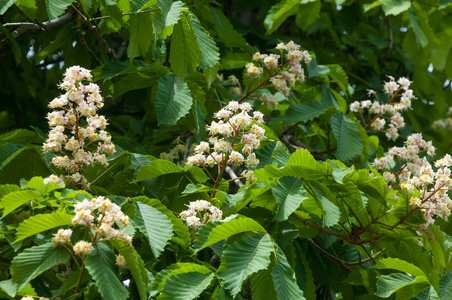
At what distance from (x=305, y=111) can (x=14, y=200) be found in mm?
1523

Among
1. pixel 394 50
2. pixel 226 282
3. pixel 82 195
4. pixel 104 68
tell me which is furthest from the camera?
pixel 394 50

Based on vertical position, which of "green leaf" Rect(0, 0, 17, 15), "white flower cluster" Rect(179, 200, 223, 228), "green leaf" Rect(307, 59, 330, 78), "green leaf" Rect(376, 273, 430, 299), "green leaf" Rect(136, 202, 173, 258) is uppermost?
"green leaf" Rect(0, 0, 17, 15)

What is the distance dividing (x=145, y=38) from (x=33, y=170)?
0.61m

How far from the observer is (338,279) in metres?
2.67

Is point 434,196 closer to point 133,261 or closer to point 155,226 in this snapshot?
point 155,226

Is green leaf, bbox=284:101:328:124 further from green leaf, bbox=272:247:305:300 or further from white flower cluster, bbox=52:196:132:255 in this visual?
white flower cluster, bbox=52:196:132:255

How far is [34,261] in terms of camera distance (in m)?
1.47

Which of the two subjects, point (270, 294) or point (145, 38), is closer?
point (270, 294)

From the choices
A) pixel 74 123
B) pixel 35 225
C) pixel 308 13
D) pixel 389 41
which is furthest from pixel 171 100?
pixel 389 41

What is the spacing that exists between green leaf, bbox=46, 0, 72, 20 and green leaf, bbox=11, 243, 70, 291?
0.80 metres

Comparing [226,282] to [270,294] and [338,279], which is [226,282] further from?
[338,279]

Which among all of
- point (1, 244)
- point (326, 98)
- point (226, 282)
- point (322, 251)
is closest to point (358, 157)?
→ point (326, 98)

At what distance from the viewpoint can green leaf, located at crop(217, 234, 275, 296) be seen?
1591mm

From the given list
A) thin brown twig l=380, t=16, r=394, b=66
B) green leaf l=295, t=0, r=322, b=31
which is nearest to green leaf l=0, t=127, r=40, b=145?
green leaf l=295, t=0, r=322, b=31
